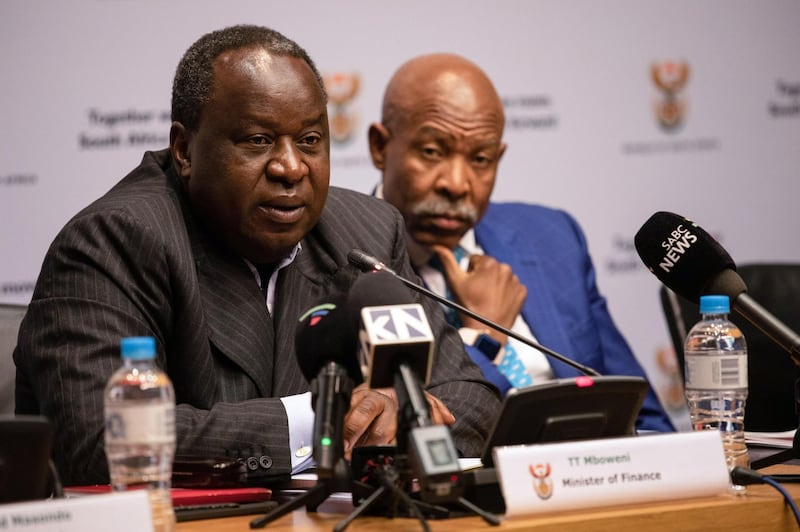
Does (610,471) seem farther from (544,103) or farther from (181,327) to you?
(544,103)

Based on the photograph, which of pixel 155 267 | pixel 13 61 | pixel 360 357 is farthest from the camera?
pixel 13 61

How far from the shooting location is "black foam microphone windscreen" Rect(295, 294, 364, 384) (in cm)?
171

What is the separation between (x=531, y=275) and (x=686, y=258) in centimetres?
190

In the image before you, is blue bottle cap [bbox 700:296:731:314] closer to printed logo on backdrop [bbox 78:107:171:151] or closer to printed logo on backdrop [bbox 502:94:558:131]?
printed logo on backdrop [bbox 78:107:171:151]

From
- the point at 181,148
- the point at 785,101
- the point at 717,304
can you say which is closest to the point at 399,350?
the point at 717,304

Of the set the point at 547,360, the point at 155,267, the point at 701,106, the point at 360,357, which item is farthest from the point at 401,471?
the point at 701,106

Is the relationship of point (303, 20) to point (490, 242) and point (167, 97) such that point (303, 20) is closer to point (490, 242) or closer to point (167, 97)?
→ point (167, 97)

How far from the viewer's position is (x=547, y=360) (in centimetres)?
383

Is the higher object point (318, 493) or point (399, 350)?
point (399, 350)

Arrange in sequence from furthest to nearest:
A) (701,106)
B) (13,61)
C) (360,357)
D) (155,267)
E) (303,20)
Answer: (701,106) < (303,20) < (13,61) < (155,267) < (360,357)

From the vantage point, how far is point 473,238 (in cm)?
412

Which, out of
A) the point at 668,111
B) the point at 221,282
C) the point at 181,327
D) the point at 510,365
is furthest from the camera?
the point at 668,111

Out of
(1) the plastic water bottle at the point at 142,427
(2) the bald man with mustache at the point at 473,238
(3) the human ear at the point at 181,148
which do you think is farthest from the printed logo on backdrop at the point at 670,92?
(1) the plastic water bottle at the point at 142,427

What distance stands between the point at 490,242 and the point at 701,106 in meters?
1.28
